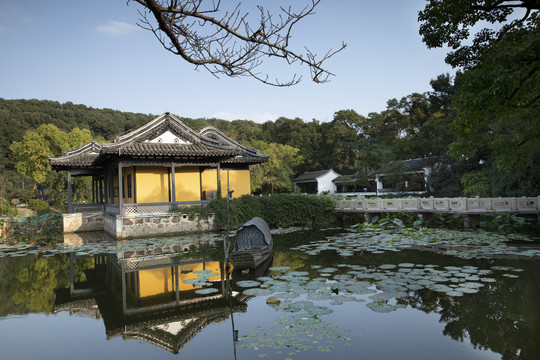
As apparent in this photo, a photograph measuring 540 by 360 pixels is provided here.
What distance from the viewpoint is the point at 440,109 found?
30.4 meters

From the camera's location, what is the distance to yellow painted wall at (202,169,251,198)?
729 inches

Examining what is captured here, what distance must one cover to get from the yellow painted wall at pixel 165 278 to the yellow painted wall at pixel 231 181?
404 inches

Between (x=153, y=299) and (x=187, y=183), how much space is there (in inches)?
437

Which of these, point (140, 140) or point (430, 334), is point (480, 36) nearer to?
point (430, 334)

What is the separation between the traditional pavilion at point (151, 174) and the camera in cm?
1380

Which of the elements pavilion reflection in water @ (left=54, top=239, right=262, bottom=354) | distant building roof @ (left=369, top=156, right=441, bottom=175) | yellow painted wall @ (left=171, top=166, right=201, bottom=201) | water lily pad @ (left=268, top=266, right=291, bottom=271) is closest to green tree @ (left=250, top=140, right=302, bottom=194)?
distant building roof @ (left=369, top=156, right=441, bottom=175)

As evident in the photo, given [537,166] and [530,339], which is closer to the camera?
[530,339]

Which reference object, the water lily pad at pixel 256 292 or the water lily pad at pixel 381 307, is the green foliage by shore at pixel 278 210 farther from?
the water lily pad at pixel 381 307

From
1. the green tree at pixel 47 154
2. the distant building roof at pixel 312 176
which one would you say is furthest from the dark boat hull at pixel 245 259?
the distant building roof at pixel 312 176

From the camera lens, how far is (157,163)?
14.6m

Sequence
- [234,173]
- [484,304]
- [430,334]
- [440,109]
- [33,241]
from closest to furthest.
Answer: [430,334] < [484,304] < [33,241] < [234,173] < [440,109]

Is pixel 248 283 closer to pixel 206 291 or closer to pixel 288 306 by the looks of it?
pixel 206 291

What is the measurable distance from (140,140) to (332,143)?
32906 mm

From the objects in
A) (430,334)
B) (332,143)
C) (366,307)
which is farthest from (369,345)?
(332,143)
